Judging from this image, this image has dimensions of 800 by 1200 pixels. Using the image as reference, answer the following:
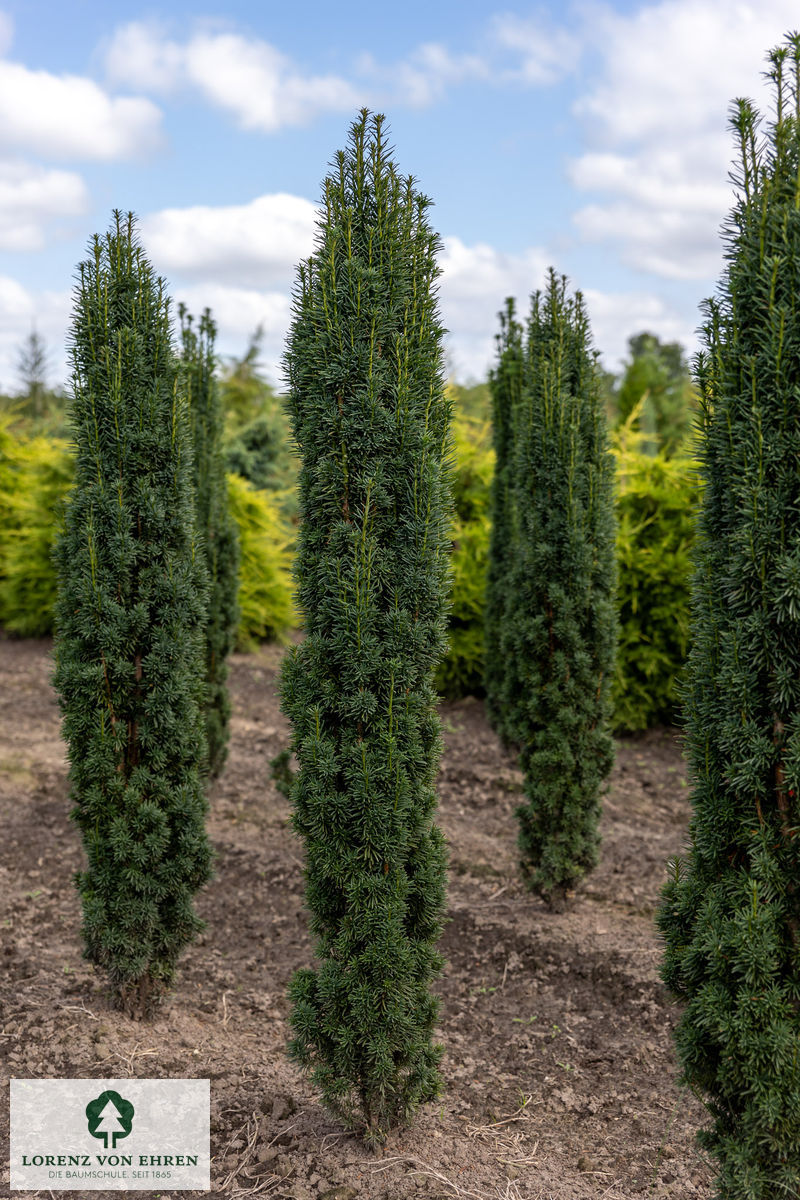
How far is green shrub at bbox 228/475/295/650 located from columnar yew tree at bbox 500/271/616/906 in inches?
295

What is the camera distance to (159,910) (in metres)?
4.33

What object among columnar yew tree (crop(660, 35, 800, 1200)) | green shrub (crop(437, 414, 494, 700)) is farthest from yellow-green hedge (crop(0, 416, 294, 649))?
columnar yew tree (crop(660, 35, 800, 1200))

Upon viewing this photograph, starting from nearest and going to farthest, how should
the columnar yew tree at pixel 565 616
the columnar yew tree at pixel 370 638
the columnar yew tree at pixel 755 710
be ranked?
the columnar yew tree at pixel 755 710 < the columnar yew tree at pixel 370 638 < the columnar yew tree at pixel 565 616

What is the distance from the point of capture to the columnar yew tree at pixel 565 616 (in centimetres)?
556

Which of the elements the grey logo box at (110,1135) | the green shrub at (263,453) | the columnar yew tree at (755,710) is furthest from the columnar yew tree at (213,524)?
the green shrub at (263,453)

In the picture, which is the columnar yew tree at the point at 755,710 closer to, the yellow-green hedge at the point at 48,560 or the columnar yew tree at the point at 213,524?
the columnar yew tree at the point at 213,524

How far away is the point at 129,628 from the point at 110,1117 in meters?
2.00

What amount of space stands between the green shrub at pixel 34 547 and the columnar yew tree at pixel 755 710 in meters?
11.0

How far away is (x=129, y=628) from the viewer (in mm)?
4152

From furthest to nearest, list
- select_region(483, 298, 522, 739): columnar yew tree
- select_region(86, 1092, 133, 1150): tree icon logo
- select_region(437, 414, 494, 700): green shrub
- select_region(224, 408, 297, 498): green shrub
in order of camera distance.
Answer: select_region(224, 408, 297, 498): green shrub
select_region(437, 414, 494, 700): green shrub
select_region(483, 298, 522, 739): columnar yew tree
select_region(86, 1092, 133, 1150): tree icon logo

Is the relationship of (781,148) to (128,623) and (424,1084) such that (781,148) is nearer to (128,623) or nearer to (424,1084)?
(128,623)

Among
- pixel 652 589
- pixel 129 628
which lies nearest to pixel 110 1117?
pixel 129 628

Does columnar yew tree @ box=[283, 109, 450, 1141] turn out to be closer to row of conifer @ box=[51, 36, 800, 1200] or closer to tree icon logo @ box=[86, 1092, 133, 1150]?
row of conifer @ box=[51, 36, 800, 1200]

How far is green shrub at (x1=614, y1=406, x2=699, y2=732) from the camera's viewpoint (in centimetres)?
930
